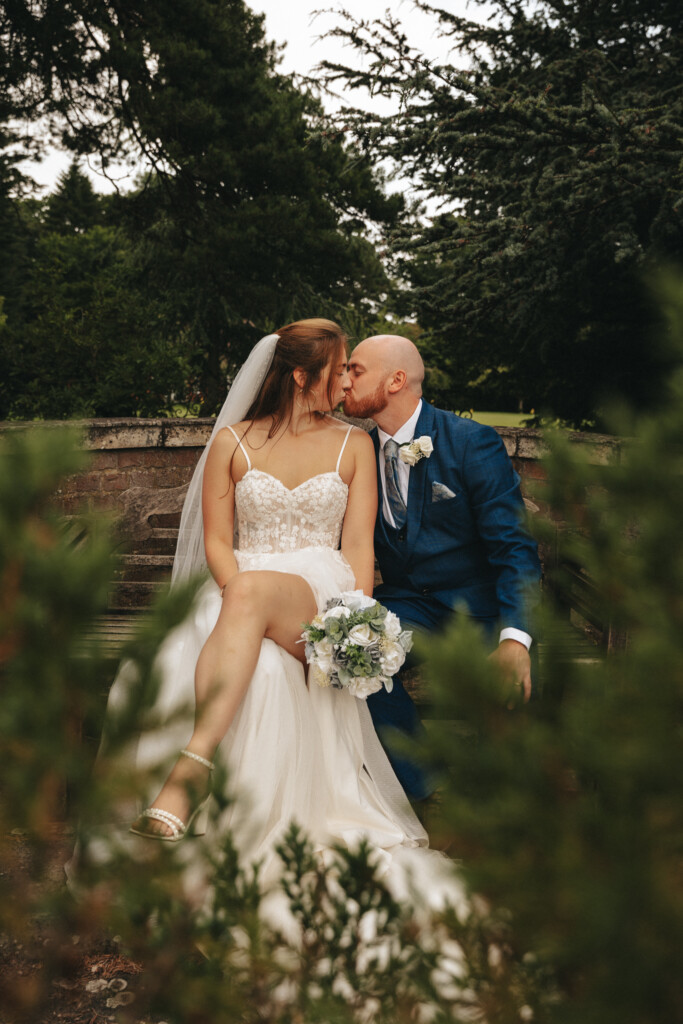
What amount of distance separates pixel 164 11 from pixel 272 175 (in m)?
1.59

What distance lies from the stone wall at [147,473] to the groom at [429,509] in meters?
1.20

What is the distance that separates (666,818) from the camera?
55cm

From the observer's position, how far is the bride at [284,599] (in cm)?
253

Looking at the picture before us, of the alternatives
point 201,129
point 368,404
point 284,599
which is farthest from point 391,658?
point 201,129

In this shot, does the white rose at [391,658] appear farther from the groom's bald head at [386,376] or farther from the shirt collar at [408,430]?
the groom's bald head at [386,376]

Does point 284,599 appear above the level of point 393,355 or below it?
below

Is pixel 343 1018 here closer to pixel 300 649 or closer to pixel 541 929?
pixel 541 929

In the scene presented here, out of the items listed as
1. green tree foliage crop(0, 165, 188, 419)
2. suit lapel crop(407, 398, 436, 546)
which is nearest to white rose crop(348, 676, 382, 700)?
suit lapel crop(407, 398, 436, 546)

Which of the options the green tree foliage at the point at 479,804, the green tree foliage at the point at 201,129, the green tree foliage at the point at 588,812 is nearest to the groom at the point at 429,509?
the green tree foliage at the point at 479,804

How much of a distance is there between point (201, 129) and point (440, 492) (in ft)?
17.0

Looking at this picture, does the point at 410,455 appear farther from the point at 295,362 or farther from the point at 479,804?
the point at 479,804

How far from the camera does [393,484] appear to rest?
3.35 m

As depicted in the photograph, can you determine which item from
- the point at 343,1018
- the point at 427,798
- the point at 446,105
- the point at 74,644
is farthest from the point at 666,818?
the point at 446,105

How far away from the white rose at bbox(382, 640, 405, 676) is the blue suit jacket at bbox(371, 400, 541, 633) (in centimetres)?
57
